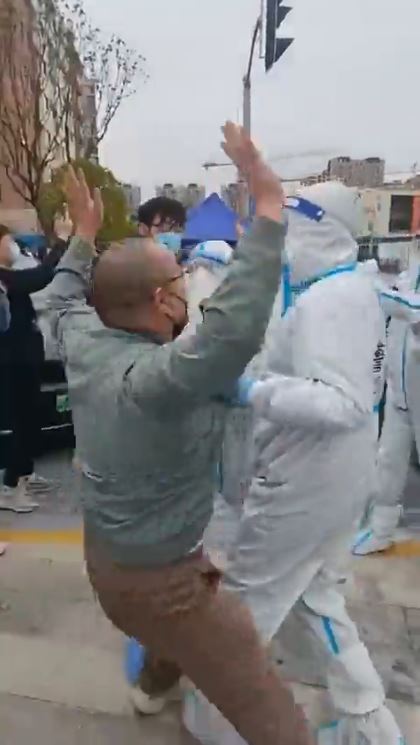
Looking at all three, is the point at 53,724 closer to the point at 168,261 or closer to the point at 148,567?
the point at 148,567

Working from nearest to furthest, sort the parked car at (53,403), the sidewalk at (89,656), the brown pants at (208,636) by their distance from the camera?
1. the brown pants at (208,636)
2. the sidewalk at (89,656)
3. the parked car at (53,403)

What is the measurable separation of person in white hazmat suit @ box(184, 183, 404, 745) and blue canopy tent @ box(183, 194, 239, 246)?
224cm

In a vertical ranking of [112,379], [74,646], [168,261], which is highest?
[168,261]

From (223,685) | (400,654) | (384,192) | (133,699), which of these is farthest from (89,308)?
(384,192)

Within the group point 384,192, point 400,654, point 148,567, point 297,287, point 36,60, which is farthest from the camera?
point 36,60

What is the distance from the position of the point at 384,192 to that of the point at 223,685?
13762mm

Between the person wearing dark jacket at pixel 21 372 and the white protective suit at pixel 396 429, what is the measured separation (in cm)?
189

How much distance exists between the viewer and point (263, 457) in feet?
7.64

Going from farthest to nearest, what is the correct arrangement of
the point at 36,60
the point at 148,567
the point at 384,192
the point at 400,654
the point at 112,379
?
the point at 36,60
the point at 384,192
the point at 400,654
the point at 148,567
the point at 112,379

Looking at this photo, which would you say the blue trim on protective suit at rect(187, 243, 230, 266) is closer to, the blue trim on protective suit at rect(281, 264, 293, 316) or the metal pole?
the blue trim on protective suit at rect(281, 264, 293, 316)

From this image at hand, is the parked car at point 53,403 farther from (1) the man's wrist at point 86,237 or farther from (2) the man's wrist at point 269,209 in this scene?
(2) the man's wrist at point 269,209

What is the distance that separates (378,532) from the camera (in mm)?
3902

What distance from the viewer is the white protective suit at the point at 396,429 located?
387cm

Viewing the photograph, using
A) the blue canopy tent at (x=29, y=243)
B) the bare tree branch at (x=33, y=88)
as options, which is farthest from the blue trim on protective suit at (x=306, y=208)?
the bare tree branch at (x=33, y=88)
